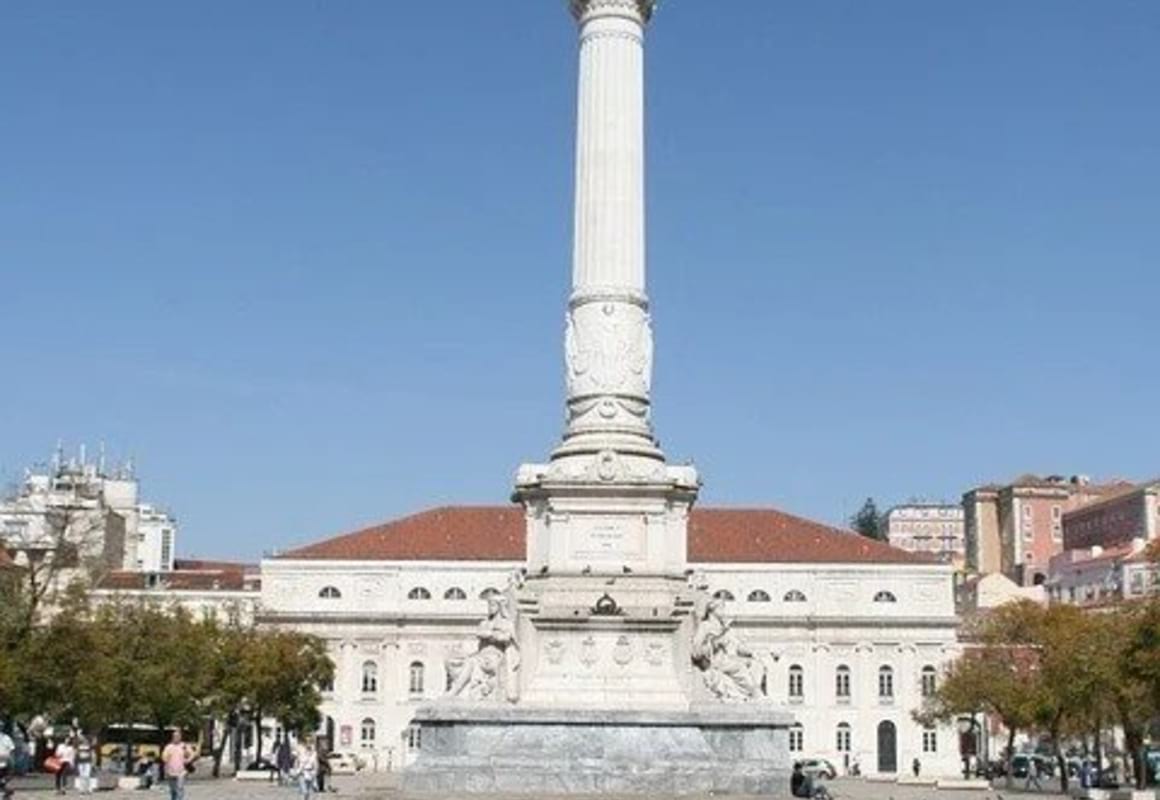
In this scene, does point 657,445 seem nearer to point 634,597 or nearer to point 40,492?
point 634,597

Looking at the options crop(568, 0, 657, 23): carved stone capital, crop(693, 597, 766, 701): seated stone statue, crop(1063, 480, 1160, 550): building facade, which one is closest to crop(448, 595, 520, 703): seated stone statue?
crop(693, 597, 766, 701): seated stone statue

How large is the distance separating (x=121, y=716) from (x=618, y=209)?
90.4ft

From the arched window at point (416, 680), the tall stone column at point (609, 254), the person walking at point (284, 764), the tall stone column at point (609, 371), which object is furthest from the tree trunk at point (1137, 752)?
the arched window at point (416, 680)

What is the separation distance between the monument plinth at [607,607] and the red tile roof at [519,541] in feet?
179

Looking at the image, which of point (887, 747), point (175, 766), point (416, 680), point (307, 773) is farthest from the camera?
point (416, 680)

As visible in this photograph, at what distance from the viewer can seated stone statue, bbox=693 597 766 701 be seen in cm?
3712

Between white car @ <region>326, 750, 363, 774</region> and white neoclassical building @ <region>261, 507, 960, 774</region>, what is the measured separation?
660cm

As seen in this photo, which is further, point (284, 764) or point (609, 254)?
point (284, 764)

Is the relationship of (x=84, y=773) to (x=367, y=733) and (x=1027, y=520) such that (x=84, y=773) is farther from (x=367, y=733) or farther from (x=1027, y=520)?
(x=1027, y=520)

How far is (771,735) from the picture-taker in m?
35.2

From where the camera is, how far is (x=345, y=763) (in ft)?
260

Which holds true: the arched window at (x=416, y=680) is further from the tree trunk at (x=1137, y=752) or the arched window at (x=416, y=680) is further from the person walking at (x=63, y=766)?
the tree trunk at (x=1137, y=752)

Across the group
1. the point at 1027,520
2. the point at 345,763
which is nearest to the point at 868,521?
the point at 1027,520

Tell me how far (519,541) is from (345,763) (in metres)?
19.9
